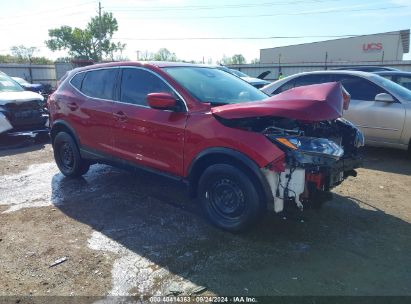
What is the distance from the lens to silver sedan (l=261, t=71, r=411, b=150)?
6602 millimetres

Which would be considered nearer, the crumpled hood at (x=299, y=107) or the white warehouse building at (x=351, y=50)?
the crumpled hood at (x=299, y=107)

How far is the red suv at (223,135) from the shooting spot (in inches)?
139

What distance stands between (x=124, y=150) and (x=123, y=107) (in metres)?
0.57

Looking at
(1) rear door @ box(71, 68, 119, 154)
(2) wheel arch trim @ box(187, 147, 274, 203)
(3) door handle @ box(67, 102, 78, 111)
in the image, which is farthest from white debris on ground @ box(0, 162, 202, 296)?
(3) door handle @ box(67, 102, 78, 111)

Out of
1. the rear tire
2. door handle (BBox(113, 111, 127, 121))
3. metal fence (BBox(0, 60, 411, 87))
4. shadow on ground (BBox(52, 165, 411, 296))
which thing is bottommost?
shadow on ground (BBox(52, 165, 411, 296))

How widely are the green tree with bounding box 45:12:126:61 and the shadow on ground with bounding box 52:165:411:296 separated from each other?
64.6 meters

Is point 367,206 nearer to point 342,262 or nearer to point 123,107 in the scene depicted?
point 342,262

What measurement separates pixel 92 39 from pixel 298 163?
69.2 meters

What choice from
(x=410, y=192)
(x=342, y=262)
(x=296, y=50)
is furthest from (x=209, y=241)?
(x=296, y=50)

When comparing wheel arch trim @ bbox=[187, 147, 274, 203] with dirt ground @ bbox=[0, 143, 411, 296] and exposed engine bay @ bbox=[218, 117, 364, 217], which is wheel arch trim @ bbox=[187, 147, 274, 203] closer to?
exposed engine bay @ bbox=[218, 117, 364, 217]

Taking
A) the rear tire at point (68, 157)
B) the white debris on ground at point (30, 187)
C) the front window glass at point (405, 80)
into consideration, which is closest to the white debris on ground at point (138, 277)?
the white debris on ground at point (30, 187)

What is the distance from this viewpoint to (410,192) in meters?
5.28

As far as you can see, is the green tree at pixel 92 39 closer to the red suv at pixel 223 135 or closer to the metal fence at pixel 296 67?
the metal fence at pixel 296 67

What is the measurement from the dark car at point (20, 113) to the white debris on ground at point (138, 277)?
636 cm
